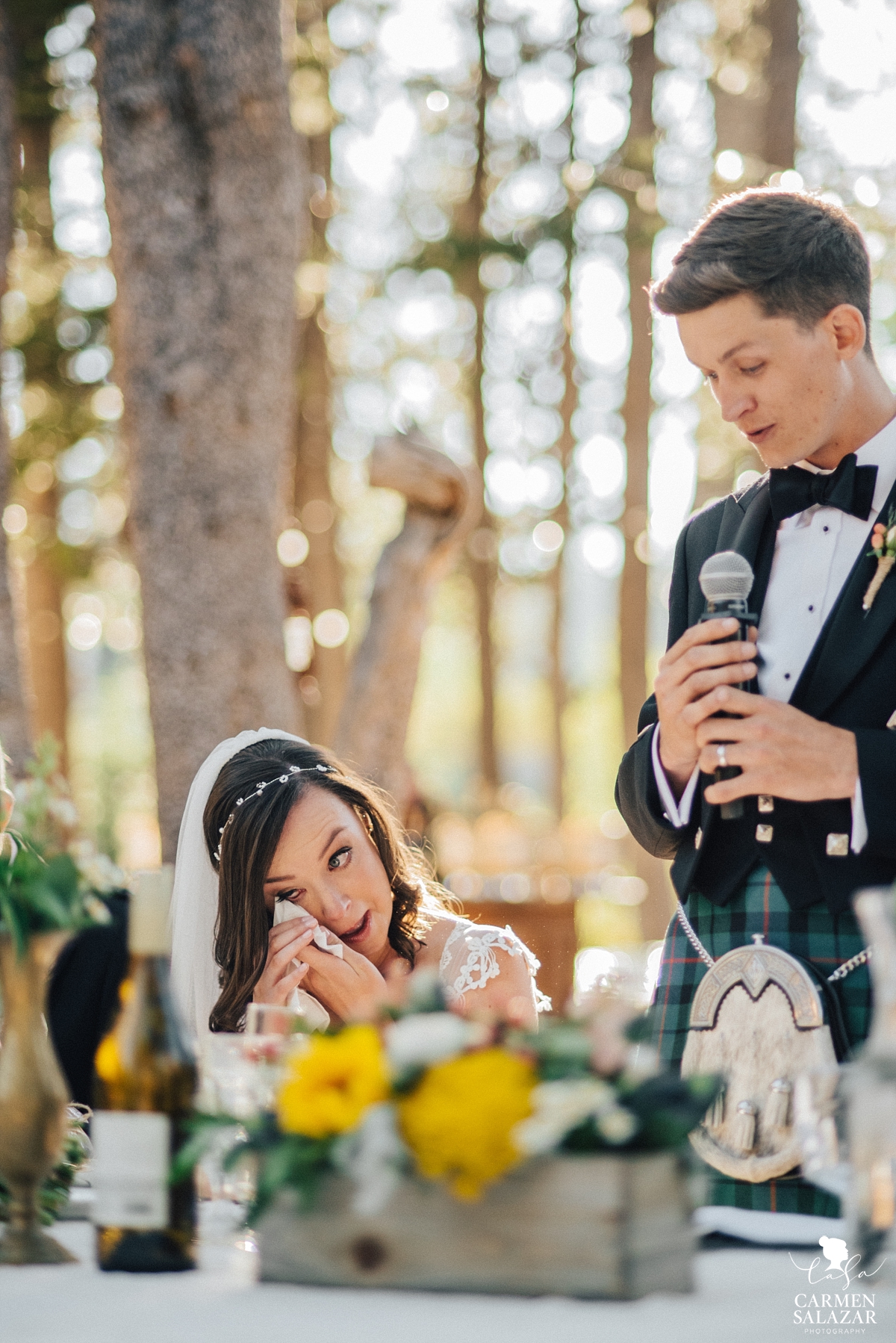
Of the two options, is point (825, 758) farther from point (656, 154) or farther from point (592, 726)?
point (592, 726)

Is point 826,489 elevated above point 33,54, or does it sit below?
below

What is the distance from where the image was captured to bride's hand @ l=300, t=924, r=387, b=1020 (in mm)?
2754

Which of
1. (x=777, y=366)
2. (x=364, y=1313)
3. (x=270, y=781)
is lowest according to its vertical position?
(x=364, y=1313)

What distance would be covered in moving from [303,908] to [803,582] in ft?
4.20

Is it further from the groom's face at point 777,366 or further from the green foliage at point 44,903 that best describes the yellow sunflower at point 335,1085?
the groom's face at point 777,366

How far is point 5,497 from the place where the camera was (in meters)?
6.46

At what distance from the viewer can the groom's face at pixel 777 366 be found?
6.48 feet

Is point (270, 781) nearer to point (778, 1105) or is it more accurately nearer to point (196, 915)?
point (196, 915)

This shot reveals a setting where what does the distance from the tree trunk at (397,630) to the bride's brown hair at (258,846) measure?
376cm

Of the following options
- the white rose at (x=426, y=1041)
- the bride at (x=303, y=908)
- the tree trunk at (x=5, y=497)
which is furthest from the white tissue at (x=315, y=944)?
the tree trunk at (x=5, y=497)

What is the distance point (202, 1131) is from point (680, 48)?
39.1 feet

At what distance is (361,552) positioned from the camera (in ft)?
55.2

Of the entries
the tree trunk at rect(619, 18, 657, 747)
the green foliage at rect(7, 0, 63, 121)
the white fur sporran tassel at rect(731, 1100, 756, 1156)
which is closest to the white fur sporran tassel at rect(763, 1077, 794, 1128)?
the white fur sporran tassel at rect(731, 1100, 756, 1156)

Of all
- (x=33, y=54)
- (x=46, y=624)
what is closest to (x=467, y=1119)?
(x=33, y=54)
